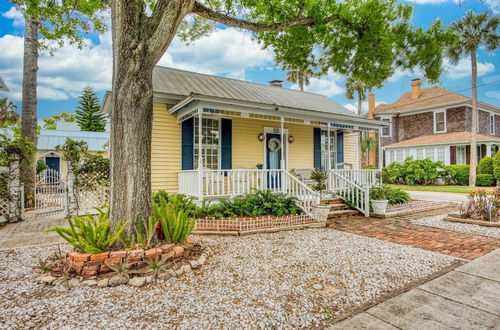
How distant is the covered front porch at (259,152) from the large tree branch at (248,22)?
203 cm

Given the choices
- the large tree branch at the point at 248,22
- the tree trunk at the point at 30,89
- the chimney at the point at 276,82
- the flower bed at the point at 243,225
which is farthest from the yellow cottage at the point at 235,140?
the tree trunk at the point at 30,89

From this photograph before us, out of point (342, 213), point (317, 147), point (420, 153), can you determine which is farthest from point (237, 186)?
point (420, 153)

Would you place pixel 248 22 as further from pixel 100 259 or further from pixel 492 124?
pixel 492 124

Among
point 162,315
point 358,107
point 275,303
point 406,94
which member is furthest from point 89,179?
point 406,94

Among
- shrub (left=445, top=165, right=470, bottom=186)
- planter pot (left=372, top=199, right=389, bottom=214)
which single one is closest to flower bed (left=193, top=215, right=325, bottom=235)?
planter pot (left=372, top=199, right=389, bottom=214)

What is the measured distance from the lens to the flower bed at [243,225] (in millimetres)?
6031

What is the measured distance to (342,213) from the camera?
804cm

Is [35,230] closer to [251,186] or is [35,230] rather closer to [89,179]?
[89,179]

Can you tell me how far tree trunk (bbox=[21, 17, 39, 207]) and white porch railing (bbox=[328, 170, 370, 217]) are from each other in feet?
34.3

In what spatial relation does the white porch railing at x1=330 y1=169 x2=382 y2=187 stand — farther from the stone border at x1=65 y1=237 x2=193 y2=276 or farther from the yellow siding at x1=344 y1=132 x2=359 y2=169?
the stone border at x1=65 y1=237 x2=193 y2=276

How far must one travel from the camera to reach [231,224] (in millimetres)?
6113

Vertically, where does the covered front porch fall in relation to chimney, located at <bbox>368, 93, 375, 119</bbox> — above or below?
below

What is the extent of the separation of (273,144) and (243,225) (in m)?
5.08

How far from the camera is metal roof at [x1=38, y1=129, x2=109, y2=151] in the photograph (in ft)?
70.9
